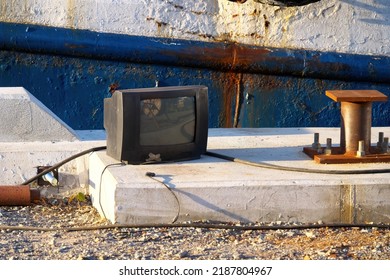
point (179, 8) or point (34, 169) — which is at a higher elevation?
point (179, 8)

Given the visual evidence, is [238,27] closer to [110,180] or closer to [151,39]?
[151,39]

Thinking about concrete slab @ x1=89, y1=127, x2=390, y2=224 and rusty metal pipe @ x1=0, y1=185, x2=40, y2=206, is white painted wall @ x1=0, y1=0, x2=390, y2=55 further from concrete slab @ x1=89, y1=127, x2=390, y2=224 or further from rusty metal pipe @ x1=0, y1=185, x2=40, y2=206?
concrete slab @ x1=89, y1=127, x2=390, y2=224

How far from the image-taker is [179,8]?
7438 mm

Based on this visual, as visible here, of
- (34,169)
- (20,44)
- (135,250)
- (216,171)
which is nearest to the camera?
(135,250)

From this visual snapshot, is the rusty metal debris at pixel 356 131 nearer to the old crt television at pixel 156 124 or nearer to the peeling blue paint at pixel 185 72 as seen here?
the old crt television at pixel 156 124

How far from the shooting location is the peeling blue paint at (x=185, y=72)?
24.2ft

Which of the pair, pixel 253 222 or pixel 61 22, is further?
pixel 61 22

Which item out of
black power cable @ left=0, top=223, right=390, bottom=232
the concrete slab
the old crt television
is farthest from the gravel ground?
the old crt television

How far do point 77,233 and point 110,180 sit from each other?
33 cm

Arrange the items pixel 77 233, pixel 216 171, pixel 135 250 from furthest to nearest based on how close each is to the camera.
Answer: pixel 216 171 < pixel 77 233 < pixel 135 250

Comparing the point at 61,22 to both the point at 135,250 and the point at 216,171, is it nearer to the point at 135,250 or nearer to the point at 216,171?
the point at 216,171

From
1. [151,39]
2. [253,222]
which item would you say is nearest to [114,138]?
[253,222]

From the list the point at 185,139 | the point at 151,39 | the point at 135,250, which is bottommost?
the point at 135,250

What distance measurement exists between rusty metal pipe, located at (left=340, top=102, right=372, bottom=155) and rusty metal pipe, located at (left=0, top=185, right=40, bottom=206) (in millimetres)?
1639
